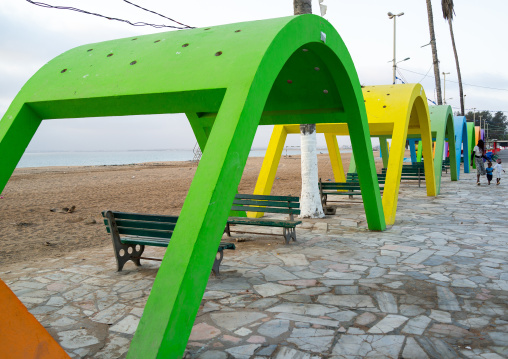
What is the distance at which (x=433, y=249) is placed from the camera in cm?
641

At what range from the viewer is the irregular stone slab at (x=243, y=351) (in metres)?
3.18

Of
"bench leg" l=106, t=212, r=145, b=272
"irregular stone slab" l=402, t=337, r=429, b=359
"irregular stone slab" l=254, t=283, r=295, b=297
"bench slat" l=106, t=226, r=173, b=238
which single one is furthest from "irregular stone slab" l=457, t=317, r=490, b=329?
"bench leg" l=106, t=212, r=145, b=272

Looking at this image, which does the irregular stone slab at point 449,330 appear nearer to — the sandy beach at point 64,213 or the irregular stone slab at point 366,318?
the irregular stone slab at point 366,318

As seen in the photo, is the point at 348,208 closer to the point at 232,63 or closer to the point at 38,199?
the point at 232,63

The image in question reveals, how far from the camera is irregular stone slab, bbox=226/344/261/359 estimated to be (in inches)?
125

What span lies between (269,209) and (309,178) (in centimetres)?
194

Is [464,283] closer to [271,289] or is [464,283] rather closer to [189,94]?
[271,289]

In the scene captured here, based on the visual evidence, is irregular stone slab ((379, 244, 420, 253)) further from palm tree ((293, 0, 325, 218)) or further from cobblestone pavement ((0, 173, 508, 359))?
palm tree ((293, 0, 325, 218))

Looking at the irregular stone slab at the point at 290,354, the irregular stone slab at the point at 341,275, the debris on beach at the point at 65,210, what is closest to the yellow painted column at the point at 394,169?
the irregular stone slab at the point at 341,275

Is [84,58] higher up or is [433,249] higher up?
[84,58]

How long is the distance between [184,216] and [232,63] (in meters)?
1.44

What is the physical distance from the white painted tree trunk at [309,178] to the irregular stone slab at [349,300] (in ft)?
16.4

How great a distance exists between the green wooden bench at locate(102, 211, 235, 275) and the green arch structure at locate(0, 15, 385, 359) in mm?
1430

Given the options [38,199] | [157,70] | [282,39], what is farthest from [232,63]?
[38,199]
